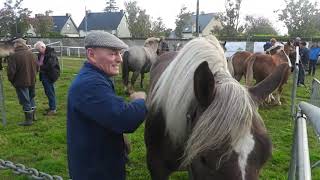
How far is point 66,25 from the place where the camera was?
77.6 meters

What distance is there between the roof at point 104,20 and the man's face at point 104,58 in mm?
69042

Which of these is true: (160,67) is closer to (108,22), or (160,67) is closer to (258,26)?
(258,26)

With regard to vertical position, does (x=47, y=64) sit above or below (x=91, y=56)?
below

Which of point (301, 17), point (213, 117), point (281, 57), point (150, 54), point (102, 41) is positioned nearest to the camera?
point (213, 117)

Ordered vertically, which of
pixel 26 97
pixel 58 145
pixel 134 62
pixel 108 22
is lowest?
pixel 58 145

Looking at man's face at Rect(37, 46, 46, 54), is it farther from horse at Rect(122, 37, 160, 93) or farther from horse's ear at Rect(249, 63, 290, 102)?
horse's ear at Rect(249, 63, 290, 102)

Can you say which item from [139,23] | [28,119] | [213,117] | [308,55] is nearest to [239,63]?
[28,119]

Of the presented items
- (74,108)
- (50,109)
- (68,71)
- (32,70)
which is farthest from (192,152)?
(68,71)

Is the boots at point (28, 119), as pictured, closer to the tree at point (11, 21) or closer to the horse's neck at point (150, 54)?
the horse's neck at point (150, 54)

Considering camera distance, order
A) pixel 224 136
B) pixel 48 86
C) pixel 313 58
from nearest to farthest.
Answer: pixel 224 136, pixel 48 86, pixel 313 58

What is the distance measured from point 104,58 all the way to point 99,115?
1.44 ft

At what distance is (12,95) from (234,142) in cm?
1153

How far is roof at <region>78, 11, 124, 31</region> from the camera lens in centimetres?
7112

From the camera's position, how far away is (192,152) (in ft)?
7.84
